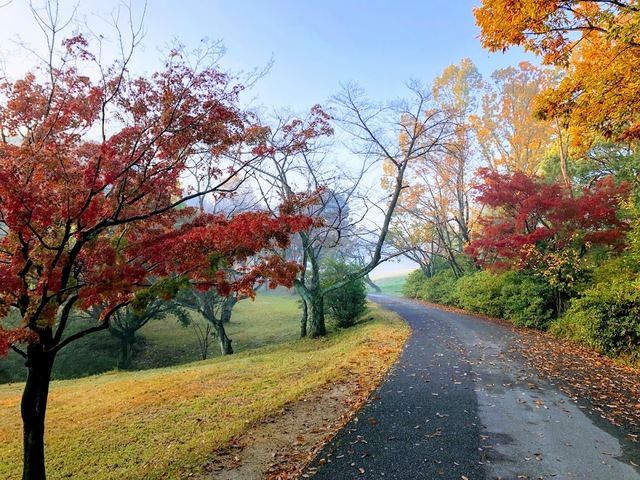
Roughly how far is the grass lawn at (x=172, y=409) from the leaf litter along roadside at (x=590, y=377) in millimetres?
2957

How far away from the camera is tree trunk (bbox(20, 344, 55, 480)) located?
392cm

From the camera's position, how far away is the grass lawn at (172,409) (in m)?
4.45

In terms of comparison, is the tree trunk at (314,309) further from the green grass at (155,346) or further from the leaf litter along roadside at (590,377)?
the leaf litter along roadside at (590,377)

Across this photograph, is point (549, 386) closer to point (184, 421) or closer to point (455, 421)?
point (455, 421)

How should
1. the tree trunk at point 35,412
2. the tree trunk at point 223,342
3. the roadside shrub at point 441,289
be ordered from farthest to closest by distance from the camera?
the roadside shrub at point 441,289 → the tree trunk at point 223,342 → the tree trunk at point 35,412

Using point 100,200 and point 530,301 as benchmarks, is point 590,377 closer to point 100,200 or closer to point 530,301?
point 530,301

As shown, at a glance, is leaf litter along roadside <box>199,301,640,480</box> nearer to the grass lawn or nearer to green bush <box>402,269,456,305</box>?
the grass lawn

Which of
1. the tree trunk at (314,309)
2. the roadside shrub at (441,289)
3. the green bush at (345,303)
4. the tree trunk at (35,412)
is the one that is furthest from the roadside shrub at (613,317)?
the roadside shrub at (441,289)

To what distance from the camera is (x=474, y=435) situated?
13.3 feet

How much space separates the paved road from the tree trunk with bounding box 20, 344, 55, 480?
3.16 meters

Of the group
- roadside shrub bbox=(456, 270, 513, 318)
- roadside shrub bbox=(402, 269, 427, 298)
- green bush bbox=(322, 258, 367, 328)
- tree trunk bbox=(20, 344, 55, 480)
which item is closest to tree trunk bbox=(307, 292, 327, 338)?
green bush bbox=(322, 258, 367, 328)

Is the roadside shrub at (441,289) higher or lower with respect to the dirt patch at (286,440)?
higher

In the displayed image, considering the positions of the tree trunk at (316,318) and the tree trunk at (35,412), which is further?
the tree trunk at (316,318)

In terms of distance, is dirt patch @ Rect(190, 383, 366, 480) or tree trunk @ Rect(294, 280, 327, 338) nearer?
dirt patch @ Rect(190, 383, 366, 480)
